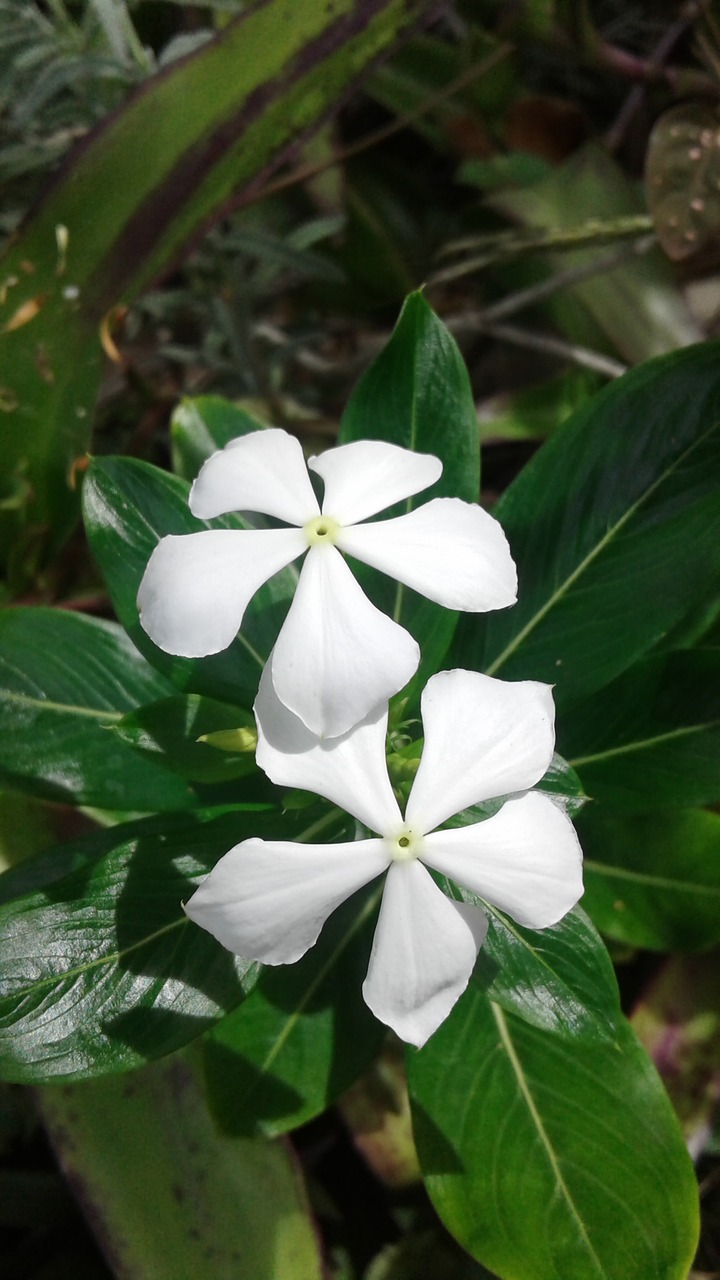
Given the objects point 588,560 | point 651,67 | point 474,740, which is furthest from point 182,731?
point 651,67

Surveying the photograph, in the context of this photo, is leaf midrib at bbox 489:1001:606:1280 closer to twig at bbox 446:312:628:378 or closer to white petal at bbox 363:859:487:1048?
white petal at bbox 363:859:487:1048

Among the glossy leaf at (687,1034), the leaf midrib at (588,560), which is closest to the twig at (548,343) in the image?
the leaf midrib at (588,560)

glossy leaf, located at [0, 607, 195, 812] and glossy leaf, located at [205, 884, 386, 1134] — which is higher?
glossy leaf, located at [0, 607, 195, 812]

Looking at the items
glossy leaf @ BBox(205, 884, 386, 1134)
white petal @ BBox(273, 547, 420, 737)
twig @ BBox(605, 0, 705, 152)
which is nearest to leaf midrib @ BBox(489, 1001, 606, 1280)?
glossy leaf @ BBox(205, 884, 386, 1134)

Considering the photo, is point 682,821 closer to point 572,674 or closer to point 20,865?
point 572,674

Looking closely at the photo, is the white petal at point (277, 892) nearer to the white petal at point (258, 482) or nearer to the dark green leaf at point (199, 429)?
the white petal at point (258, 482)

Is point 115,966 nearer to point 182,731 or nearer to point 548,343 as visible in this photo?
point 182,731

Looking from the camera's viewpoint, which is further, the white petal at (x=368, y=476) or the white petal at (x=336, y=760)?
the white petal at (x=368, y=476)
